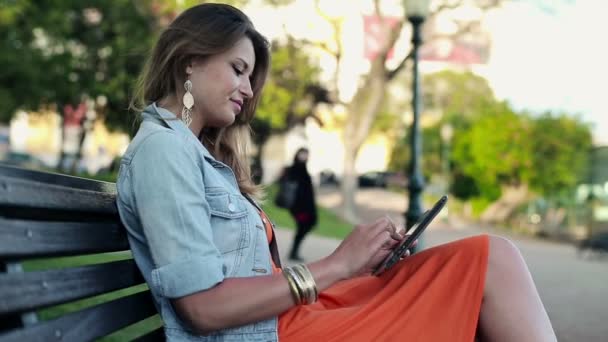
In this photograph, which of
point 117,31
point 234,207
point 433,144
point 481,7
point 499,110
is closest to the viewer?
point 234,207

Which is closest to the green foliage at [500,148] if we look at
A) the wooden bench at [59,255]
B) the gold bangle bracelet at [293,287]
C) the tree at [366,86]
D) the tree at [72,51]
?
the tree at [366,86]

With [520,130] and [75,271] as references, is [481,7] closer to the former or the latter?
[520,130]

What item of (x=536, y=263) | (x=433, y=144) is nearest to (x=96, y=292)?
(x=536, y=263)

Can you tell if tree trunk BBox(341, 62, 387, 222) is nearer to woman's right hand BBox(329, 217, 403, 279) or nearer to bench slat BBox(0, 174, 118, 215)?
woman's right hand BBox(329, 217, 403, 279)

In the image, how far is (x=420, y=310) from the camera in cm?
213

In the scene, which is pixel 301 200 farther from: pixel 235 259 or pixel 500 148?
pixel 500 148

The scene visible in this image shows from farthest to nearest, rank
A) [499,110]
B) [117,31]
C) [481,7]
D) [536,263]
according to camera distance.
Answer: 1. [499,110]
2. [117,31]
3. [481,7]
4. [536,263]

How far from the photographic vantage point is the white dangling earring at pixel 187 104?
2348mm

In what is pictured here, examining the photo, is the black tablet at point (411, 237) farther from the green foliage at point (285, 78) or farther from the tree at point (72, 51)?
the tree at point (72, 51)

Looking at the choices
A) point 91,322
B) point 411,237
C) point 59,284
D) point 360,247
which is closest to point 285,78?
point 411,237

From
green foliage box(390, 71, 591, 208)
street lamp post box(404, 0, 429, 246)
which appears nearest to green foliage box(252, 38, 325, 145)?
green foliage box(390, 71, 591, 208)

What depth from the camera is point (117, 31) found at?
28000 mm

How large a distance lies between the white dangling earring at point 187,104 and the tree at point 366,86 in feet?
65.4

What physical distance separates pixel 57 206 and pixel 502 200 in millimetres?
29690
